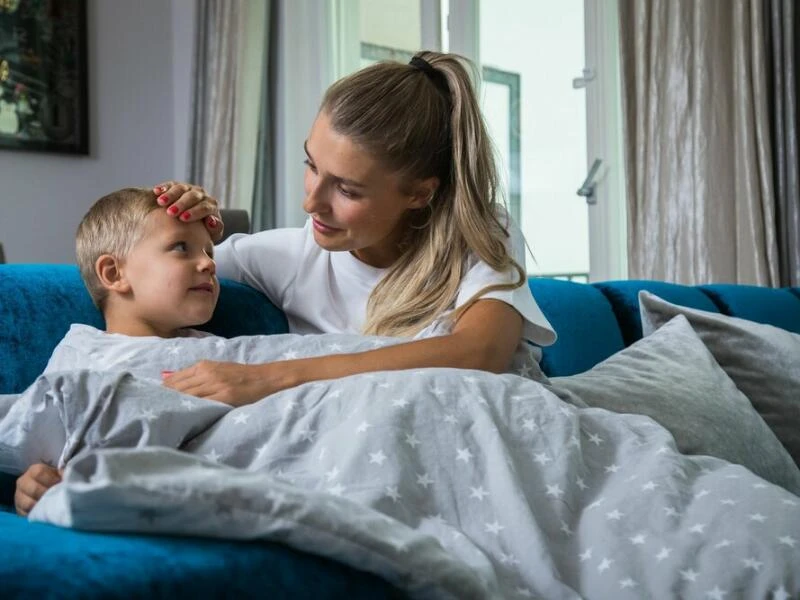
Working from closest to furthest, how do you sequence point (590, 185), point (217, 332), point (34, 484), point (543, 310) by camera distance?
point (34, 484)
point (217, 332)
point (543, 310)
point (590, 185)

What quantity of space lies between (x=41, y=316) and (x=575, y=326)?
0.95 metres

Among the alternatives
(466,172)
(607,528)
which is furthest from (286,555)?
(466,172)

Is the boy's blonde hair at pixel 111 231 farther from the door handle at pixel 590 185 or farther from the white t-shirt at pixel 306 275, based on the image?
the door handle at pixel 590 185

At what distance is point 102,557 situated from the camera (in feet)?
1.98

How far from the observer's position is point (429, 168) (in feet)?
5.16

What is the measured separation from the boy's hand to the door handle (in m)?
2.89

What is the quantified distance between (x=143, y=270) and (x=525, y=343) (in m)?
0.55

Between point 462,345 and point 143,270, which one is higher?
point 143,270

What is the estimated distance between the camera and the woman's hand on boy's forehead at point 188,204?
141 centimetres

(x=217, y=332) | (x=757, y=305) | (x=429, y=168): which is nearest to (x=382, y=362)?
(x=217, y=332)

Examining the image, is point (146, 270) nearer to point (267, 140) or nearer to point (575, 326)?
point (575, 326)

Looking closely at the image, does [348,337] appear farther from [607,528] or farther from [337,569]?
[337,569]

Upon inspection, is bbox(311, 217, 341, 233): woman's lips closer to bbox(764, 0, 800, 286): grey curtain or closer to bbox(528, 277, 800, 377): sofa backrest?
bbox(528, 277, 800, 377): sofa backrest

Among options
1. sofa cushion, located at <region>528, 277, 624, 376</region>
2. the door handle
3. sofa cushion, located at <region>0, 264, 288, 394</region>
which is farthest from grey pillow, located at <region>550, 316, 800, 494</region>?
the door handle
